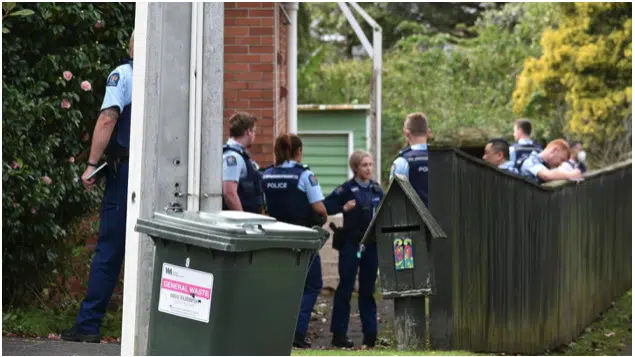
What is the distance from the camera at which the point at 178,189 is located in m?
6.07

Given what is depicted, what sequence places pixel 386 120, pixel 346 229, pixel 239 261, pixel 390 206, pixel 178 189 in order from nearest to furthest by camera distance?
pixel 239 261 → pixel 178 189 → pixel 390 206 → pixel 346 229 → pixel 386 120

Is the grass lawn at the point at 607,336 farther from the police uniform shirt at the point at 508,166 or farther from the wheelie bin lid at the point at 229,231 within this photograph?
the wheelie bin lid at the point at 229,231

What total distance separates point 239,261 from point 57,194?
4.29m

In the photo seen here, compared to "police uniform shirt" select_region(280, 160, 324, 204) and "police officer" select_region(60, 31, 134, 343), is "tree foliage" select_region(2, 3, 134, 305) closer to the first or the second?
"police officer" select_region(60, 31, 134, 343)

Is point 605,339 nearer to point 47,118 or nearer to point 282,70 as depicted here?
point 282,70

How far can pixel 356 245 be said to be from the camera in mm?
10953

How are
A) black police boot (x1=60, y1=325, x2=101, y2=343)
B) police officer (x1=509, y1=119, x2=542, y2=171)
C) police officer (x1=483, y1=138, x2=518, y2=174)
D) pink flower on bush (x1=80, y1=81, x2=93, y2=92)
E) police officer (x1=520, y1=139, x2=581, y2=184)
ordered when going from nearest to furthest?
black police boot (x1=60, y1=325, x2=101, y2=343)
pink flower on bush (x1=80, y1=81, x2=93, y2=92)
police officer (x1=483, y1=138, x2=518, y2=174)
police officer (x1=520, y1=139, x2=581, y2=184)
police officer (x1=509, y1=119, x2=542, y2=171)

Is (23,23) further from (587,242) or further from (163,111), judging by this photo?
(587,242)

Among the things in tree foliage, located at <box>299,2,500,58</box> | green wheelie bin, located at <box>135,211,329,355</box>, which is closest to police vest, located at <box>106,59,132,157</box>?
green wheelie bin, located at <box>135,211,329,355</box>

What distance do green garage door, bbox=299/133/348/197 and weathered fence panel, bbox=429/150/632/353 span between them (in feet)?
52.5

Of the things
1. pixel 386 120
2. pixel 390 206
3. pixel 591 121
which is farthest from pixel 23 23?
pixel 386 120

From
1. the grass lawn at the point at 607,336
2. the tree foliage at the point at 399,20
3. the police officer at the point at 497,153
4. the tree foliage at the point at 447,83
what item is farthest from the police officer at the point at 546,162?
the tree foliage at the point at 399,20

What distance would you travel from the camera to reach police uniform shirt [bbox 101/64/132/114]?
25.3 ft

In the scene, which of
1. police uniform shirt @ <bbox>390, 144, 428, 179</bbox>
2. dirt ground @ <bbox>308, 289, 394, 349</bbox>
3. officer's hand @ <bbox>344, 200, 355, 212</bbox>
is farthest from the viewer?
dirt ground @ <bbox>308, 289, 394, 349</bbox>
